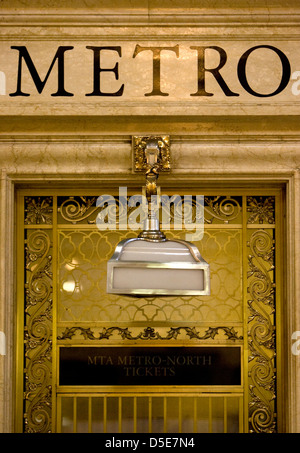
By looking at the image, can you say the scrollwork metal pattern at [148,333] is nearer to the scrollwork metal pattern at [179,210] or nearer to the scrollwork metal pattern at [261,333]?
the scrollwork metal pattern at [261,333]

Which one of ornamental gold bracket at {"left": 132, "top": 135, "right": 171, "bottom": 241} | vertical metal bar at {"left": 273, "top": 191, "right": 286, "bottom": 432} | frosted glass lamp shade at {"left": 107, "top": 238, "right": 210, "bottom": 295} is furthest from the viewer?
vertical metal bar at {"left": 273, "top": 191, "right": 286, "bottom": 432}

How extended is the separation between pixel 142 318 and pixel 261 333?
0.63m

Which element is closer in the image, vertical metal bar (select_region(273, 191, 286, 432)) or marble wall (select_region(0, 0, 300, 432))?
marble wall (select_region(0, 0, 300, 432))

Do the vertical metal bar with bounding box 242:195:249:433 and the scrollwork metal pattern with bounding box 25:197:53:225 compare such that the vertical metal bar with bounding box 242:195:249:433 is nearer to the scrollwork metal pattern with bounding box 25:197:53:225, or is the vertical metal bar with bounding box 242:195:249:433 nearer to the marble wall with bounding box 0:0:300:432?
the marble wall with bounding box 0:0:300:432

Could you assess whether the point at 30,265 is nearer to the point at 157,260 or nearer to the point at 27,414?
the point at 27,414

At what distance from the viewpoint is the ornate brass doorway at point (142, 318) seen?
2590 mm

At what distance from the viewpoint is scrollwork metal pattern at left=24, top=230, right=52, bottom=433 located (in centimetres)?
259

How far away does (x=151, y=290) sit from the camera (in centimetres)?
175

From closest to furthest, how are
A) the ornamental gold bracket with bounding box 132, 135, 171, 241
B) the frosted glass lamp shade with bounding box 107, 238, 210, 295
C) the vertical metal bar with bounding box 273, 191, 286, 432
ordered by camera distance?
the frosted glass lamp shade with bounding box 107, 238, 210, 295, the ornamental gold bracket with bounding box 132, 135, 171, 241, the vertical metal bar with bounding box 273, 191, 286, 432

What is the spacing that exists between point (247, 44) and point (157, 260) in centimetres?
132

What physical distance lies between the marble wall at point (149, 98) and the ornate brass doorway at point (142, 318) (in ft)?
0.47

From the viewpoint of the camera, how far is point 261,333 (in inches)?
103

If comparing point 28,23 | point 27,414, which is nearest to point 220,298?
point 27,414

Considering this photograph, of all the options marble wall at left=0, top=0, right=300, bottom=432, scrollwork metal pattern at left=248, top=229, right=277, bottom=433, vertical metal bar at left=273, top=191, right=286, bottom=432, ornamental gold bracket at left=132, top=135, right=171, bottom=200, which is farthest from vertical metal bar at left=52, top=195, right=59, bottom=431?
vertical metal bar at left=273, top=191, right=286, bottom=432
